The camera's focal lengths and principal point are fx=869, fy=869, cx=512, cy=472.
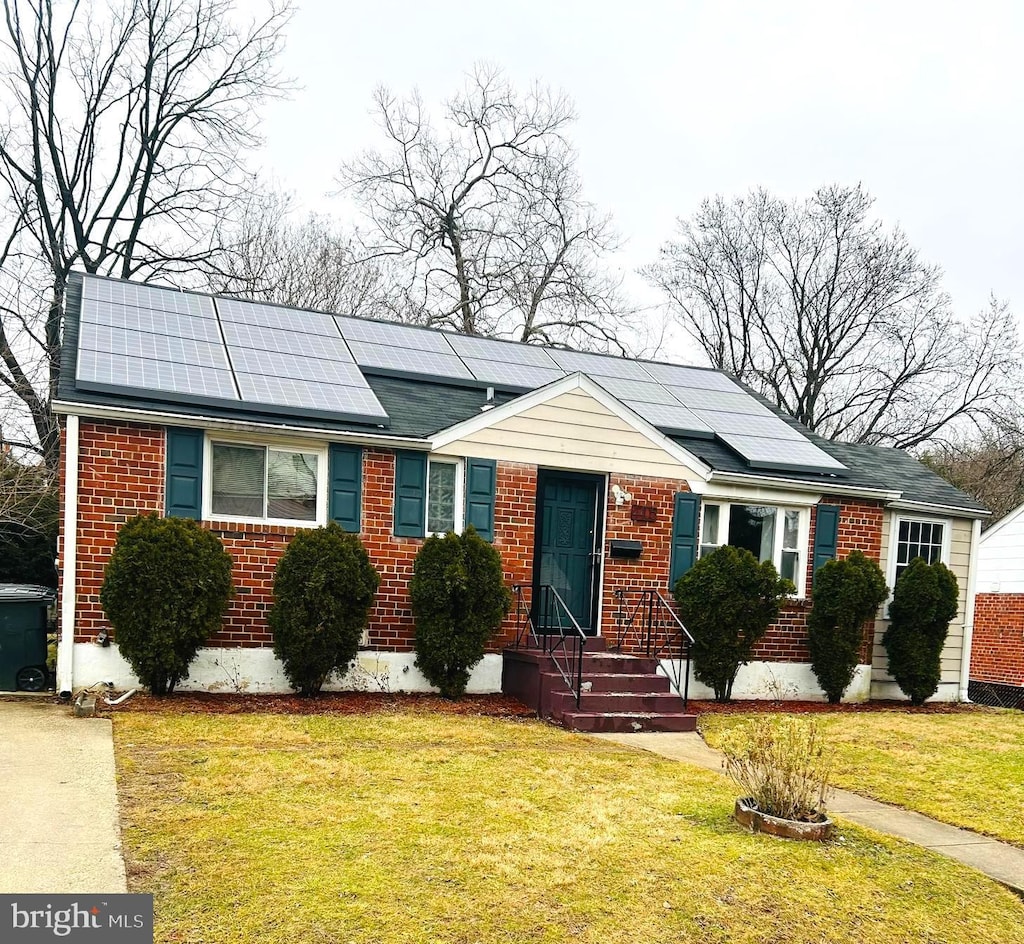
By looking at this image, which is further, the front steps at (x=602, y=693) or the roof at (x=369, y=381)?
the roof at (x=369, y=381)

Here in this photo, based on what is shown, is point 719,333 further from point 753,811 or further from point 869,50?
point 753,811

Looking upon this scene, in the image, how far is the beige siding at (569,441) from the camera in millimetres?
10523

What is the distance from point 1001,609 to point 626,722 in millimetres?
12398

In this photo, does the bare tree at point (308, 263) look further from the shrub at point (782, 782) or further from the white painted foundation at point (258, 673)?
the shrub at point (782, 782)

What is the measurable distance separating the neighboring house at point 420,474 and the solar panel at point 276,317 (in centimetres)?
4

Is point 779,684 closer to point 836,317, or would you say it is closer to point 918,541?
point 918,541

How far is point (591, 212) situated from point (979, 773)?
21.2 meters

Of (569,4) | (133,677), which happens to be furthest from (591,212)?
(133,677)

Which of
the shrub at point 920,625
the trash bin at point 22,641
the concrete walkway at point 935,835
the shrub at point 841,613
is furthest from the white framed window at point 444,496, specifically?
the shrub at point 920,625

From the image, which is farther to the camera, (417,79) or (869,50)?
(417,79)

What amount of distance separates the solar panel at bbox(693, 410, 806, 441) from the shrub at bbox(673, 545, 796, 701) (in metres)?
2.39

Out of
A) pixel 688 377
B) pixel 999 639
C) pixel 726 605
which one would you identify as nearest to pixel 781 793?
pixel 726 605

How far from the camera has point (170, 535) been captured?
8.61 meters

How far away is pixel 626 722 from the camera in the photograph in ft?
29.6
